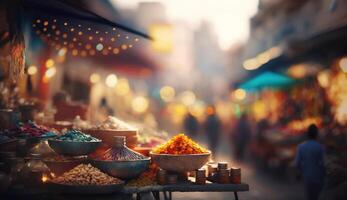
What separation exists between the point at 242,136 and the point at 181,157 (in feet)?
43.5

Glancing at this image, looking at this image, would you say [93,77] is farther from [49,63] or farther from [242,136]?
[242,136]

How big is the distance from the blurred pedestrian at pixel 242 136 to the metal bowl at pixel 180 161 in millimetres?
12893

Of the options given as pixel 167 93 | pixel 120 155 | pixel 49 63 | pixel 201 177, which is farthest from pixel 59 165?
pixel 167 93

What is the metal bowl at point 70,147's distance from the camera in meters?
6.22

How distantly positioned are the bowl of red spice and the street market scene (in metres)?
0.02

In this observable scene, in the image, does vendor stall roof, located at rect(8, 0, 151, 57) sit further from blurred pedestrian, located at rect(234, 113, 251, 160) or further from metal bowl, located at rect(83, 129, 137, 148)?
blurred pedestrian, located at rect(234, 113, 251, 160)

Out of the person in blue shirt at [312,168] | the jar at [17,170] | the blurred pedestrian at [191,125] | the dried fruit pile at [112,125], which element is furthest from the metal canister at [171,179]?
the blurred pedestrian at [191,125]

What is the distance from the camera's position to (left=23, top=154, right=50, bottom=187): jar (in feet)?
19.0

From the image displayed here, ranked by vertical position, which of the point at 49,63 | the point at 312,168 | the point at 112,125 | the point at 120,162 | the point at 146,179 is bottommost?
the point at 146,179

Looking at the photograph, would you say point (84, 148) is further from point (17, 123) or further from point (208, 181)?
point (17, 123)

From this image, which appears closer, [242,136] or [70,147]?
[70,147]

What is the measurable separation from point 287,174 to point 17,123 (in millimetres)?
9948

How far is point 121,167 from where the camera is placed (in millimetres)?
6035

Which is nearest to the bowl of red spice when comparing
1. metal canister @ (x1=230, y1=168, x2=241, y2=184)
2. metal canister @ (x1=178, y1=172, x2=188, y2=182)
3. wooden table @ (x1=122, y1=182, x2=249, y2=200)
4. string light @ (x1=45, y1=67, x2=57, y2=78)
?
wooden table @ (x1=122, y1=182, x2=249, y2=200)
